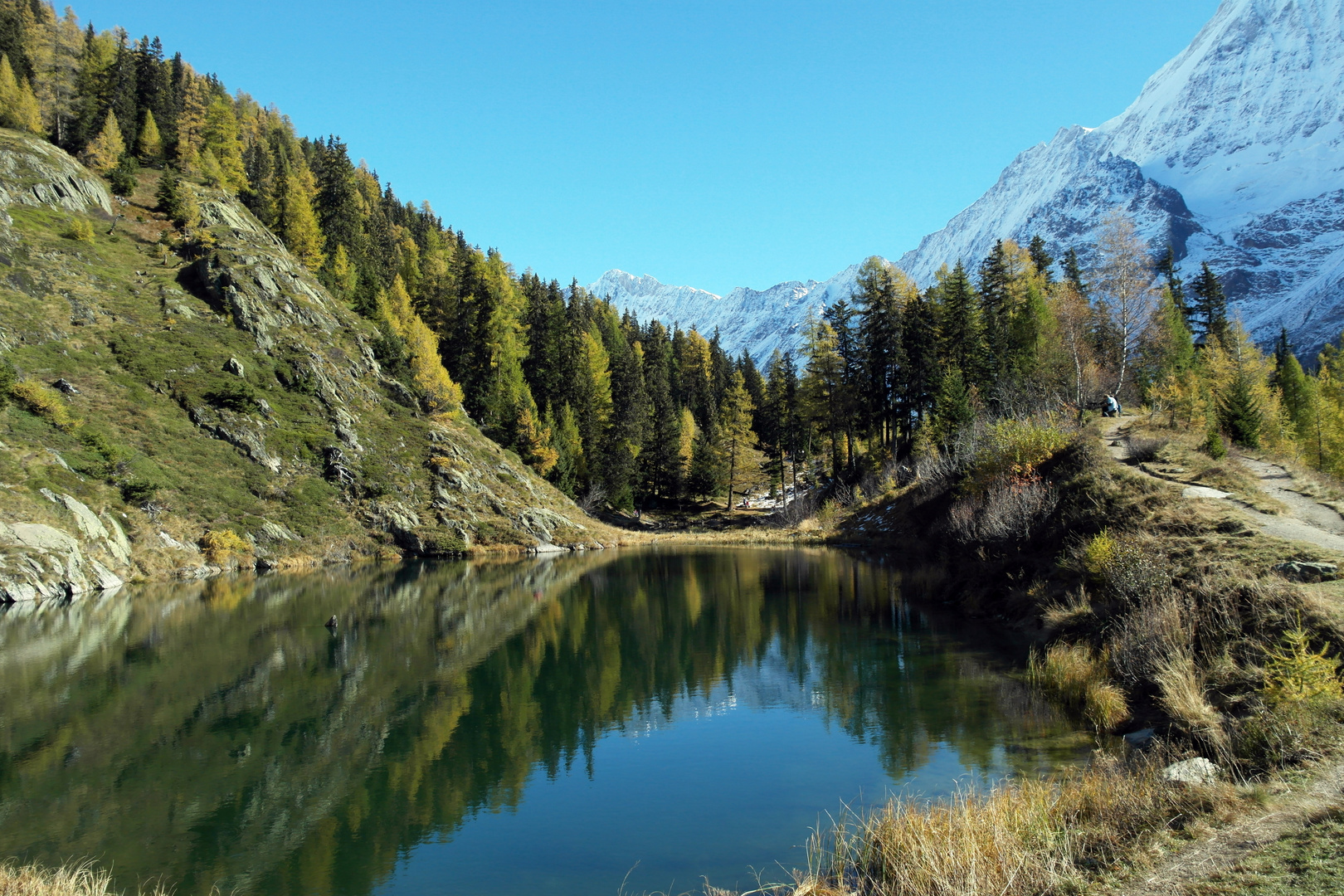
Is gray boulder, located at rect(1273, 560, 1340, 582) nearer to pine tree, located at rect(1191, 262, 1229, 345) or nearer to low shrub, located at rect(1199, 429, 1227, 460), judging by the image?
low shrub, located at rect(1199, 429, 1227, 460)

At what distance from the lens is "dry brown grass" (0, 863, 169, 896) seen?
25.8 ft

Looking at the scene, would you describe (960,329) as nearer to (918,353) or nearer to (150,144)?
(918,353)

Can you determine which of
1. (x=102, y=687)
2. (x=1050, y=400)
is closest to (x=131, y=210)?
(x=102, y=687)

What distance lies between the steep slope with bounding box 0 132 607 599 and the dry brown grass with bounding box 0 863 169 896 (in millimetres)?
30081

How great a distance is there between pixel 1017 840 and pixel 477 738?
1174cm

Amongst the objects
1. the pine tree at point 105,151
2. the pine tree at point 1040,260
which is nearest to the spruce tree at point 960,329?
the pine tree at point 1040,260

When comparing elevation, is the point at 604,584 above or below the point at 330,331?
below

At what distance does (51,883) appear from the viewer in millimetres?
8609

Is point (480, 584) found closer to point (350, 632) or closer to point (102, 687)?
point (350, 632)

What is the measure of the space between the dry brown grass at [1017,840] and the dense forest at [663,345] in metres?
30.2

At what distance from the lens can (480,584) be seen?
40188 mm

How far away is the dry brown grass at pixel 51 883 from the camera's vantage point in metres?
7.86

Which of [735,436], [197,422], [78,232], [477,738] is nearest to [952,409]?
[735,436]

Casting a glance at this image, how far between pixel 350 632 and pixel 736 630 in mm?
14645
